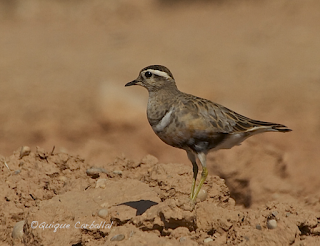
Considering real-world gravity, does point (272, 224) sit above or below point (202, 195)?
above

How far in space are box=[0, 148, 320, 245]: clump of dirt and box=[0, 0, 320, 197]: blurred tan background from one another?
2.60m

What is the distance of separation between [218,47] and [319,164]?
587 centimetres

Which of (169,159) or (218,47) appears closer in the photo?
(169,159)

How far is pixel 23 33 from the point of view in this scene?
1673 centimetres

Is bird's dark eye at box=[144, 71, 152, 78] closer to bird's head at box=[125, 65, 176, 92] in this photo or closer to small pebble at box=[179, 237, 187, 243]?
bird's head at box=[125, 65, 176, 92]

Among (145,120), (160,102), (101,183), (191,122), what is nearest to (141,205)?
(101,183)

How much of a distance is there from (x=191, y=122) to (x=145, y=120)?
4.78 meters

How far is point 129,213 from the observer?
6113mm

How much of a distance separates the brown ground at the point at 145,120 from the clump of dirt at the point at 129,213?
0.02 metres

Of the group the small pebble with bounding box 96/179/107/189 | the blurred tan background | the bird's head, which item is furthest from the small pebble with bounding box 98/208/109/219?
the blurred tan background

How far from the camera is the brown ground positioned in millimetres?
6070

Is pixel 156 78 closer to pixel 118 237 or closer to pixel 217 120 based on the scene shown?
pixel 217 120

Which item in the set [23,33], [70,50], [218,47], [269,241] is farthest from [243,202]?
[23,33]

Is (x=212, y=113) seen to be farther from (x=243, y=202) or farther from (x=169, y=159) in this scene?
(x=169, y=159)
